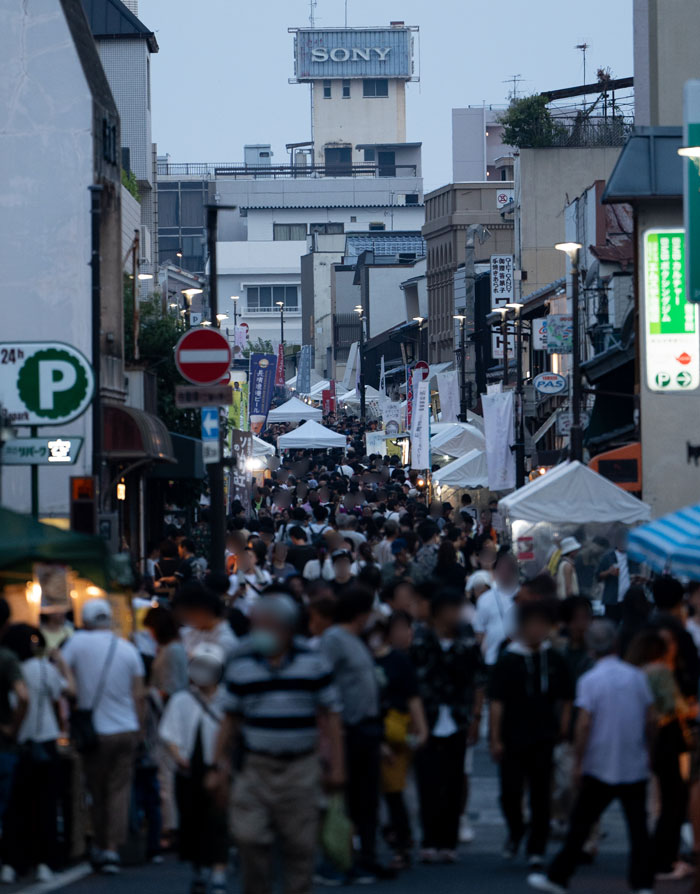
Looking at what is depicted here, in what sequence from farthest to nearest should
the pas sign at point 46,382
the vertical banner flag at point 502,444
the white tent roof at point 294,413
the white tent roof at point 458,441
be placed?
the white tent roof at point 294,413
the white tent roof at point 458,441
the vertical banner flag at point 502,444
the pas sign at point 46,382

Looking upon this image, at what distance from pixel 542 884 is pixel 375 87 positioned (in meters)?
167

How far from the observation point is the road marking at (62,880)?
8953 mm

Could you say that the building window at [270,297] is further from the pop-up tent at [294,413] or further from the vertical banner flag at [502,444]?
the vertical banner flag at [502,444]

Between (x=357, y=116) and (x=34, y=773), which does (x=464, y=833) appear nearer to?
(x=34, y=773)

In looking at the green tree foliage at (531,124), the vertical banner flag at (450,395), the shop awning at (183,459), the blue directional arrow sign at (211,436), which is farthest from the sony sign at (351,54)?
the blue directional arrow sign at (211,436)

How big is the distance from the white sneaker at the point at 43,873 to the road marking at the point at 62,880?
0.03 metres

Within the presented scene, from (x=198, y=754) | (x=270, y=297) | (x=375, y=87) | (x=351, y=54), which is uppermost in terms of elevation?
(x=351, y=54)

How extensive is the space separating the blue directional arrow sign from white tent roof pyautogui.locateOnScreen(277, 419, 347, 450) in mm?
26221

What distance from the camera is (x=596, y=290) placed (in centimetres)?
3672

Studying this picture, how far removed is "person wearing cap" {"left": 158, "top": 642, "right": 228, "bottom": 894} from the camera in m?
8.71

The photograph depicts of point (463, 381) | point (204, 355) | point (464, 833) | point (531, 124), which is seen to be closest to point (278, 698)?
point (464, 833)

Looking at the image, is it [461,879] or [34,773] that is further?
[34,773]

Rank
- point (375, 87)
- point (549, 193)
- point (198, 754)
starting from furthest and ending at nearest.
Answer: point (375, 87), point (549, 193), point (198, 754)

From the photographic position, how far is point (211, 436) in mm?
16406
